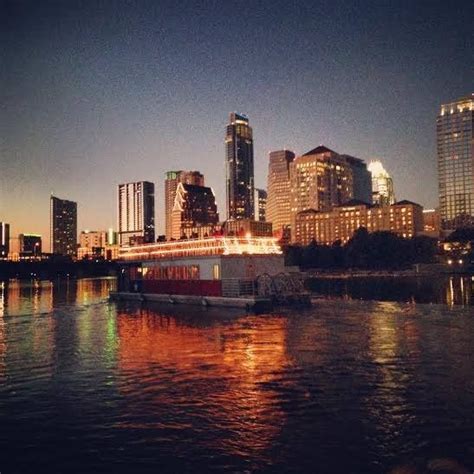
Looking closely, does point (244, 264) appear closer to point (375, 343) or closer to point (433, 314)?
point (433, 314)

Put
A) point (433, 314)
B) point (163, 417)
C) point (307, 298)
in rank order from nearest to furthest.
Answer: point (163, 417) → point (433, 314) → point (307, 298)

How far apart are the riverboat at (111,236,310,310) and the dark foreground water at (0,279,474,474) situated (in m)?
16.9

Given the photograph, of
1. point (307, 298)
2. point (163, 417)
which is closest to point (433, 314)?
point (307, 298)

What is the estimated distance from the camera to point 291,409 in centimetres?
2092

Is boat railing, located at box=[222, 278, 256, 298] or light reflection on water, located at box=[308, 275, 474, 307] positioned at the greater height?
boat railing, located at box=[222, 278, 256, 298]

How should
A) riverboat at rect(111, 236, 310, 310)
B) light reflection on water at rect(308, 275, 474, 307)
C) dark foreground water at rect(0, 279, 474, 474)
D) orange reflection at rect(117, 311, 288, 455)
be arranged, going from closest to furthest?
dark foreground water at rect(0, 279, 474, 474), orange reflection at rect(117, 311, 288, 455), riverboat at rect(111, 236, 310, 310), light reflection on water at rect(308, 275, 474, 307)

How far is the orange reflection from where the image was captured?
19453mm

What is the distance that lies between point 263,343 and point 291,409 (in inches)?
637

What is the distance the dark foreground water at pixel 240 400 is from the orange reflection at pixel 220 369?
9 centimetres

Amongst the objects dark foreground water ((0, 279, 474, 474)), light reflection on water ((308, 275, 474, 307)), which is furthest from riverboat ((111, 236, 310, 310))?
light reflection on water ((308, 275, 474, 307))

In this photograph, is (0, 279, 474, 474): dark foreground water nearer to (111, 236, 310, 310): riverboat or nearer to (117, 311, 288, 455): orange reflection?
(117, 311, 288, 455): orange reflection

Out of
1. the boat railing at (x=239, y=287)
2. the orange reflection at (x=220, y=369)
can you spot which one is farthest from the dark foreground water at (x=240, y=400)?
the boat railing at (x=239, y=287)

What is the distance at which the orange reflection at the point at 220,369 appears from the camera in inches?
766

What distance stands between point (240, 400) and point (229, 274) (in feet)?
131
